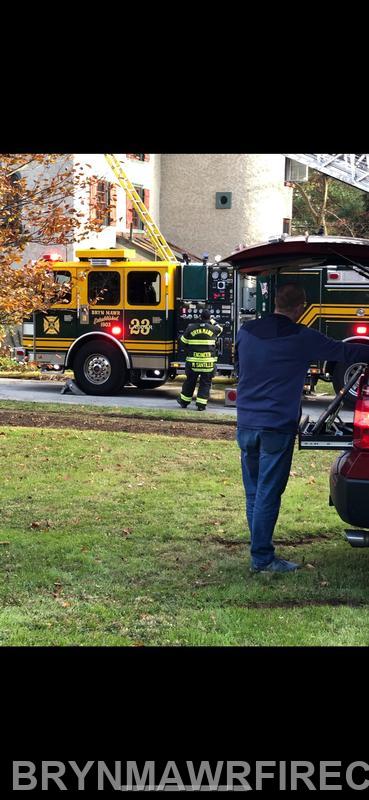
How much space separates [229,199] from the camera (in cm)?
3512

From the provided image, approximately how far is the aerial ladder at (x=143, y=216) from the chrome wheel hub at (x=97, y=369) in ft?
13.7

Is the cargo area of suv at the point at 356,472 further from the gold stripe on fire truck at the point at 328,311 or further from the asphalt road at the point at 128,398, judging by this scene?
the gold stripe on fire truck at the point at 328,311

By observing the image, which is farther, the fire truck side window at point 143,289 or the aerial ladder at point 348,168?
the aerial ladder at point 348,168

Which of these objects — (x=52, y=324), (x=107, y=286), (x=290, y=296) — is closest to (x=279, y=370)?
(x=290, y=296)

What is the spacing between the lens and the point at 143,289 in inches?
744

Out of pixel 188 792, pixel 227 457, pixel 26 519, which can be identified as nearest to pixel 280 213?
pixel 227 457

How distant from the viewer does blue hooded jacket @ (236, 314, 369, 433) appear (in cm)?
628

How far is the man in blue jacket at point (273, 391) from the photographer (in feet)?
20.6

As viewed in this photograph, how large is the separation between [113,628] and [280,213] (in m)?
32.5

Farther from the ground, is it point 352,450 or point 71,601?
point 352,450

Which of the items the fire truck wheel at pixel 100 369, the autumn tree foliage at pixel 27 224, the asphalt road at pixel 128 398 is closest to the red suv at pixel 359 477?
the autumn tree foliage at pixel 27 224

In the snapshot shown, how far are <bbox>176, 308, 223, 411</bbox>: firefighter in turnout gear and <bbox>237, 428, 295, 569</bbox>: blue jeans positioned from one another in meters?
9.78
